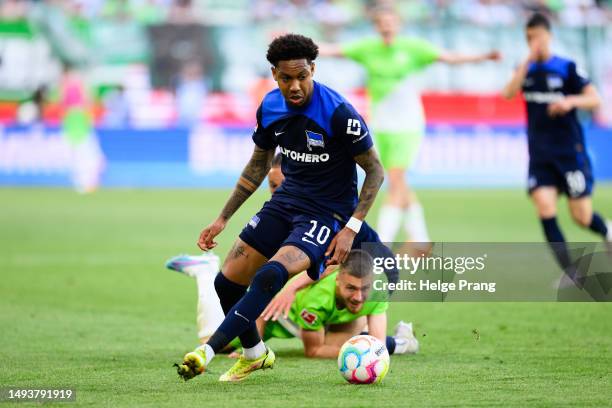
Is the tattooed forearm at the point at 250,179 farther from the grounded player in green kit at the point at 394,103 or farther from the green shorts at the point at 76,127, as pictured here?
the green shorts at the point at 76,127

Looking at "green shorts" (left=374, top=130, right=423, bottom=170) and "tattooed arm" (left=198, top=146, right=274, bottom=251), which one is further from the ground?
"tattooed arm" (left=198, top=146, right=274, bottom=251)

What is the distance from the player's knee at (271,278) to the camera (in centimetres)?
629

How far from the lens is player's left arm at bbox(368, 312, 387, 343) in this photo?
24.1 feet

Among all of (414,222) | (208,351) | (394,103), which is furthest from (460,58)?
(208,351)

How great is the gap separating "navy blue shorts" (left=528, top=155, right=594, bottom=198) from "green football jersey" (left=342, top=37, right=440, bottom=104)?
7.74 ft

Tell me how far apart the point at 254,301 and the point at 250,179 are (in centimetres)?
Answer: 100

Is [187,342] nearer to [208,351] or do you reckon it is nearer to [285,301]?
[285,301]

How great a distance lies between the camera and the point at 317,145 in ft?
21.8

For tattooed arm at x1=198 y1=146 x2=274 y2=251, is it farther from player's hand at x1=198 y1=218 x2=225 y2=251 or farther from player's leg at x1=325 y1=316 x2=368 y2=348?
player's leg at x1=325 y1=316 x2=368 y2=348

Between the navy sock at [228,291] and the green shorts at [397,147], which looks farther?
the green shorts at [397,147]

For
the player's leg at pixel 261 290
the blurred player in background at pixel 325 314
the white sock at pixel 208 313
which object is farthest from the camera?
the white sock at pixel 208 313

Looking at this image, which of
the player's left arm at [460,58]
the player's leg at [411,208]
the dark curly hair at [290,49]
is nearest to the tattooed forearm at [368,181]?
the dark curly hair at [290,49]

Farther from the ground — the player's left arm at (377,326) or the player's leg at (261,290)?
the player's leg at (261,290)

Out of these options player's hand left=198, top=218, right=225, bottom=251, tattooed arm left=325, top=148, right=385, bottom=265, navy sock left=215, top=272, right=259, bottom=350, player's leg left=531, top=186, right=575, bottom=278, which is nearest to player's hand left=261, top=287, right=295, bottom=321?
navy sock left=215, top=272, right=259, bottom=350
